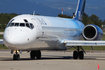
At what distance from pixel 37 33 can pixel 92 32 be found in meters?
7.62

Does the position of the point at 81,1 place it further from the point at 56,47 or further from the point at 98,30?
the point at 56,47

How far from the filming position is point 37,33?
2730 centimetres

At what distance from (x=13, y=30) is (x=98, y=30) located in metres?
9.37

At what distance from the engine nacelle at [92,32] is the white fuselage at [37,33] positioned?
1229 millimetres

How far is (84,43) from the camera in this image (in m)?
29.6

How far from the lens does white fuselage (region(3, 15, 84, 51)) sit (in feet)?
83.3

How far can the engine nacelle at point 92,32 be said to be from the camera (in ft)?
105

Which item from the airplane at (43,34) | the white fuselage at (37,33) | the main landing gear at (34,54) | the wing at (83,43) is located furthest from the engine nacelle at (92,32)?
the main landing gear at (34,54)

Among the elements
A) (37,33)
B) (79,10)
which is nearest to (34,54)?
(37,33)

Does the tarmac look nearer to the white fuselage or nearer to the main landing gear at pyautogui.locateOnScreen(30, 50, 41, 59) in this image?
the white fuselage
